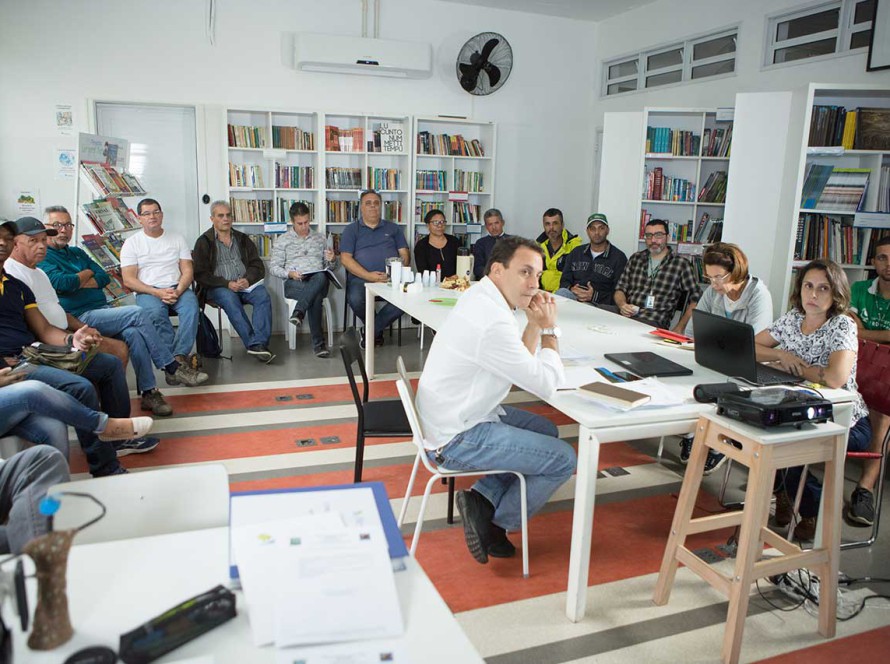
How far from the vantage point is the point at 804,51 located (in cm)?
527

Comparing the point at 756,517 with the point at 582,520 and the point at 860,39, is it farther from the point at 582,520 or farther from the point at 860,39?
the point at 860,39

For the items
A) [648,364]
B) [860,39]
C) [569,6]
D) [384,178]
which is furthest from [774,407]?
[569,6]

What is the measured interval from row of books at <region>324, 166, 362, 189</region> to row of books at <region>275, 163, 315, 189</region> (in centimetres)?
16

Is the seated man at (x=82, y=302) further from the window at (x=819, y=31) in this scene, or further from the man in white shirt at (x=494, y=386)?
the window at (x=819, y=31)

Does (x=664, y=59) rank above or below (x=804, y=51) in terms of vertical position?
above

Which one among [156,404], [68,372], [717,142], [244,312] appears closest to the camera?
[68,372]

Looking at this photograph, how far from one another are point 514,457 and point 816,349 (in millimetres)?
1574

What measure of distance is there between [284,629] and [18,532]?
110 cm

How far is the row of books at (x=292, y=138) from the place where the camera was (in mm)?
6465

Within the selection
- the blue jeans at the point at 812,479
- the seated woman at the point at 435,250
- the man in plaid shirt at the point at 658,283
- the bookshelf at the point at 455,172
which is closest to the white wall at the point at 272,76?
the bookshelf at the point at 455,172

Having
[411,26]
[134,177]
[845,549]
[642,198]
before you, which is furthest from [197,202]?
[845,549]

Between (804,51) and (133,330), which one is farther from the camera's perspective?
(804,51)

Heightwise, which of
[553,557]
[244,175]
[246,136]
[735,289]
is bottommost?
[553,557]

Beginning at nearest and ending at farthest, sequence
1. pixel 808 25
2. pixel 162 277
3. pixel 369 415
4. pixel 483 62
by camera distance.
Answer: pixel 369 415 → pixel 162 277 → pixel 808 25 → pixel 483 62
